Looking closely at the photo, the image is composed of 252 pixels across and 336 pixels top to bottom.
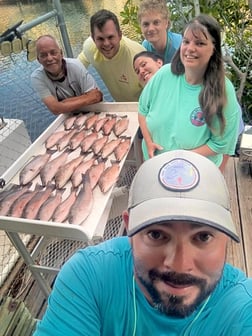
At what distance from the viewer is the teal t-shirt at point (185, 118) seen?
1.73 metres

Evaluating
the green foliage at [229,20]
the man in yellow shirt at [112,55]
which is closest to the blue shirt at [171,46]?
the man in yellow shirt at [112,55]

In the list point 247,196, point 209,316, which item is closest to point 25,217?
point 209,316

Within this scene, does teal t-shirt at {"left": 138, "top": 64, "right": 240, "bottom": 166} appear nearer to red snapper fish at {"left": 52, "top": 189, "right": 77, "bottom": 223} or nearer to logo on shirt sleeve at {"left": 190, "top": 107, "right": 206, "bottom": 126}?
logo on shirt sleeve at {"left": 190, "top": 107, "right": 206, "bottom": 126}

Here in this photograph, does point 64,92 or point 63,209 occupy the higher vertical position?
point 64,92

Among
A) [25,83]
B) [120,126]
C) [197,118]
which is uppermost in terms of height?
[197,118]

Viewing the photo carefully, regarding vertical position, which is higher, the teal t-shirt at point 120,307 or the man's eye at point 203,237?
the man's eye at point 203,237

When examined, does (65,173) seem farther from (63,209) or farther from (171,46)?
(171,46)

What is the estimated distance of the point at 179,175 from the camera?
713mm

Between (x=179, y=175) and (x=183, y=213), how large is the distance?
0.09m

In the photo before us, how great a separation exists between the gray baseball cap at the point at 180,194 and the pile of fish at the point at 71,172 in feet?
2.81

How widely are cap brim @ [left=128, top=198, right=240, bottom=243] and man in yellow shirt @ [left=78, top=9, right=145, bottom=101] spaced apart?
77.1 inches

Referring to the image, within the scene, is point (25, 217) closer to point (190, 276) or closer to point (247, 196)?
point (190, 276)

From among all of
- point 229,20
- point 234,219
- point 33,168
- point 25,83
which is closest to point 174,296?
point 33,168

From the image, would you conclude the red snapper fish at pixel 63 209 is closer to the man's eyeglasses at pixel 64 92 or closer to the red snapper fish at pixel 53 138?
the red snapper fish at pixel 53 138
